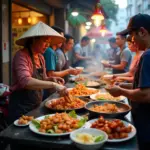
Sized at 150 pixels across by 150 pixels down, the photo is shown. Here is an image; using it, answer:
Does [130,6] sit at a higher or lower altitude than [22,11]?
higher

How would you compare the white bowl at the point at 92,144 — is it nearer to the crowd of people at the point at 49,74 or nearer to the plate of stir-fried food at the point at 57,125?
the plate of stir-fried food at the point at 57,125

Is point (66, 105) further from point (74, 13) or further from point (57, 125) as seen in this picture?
point (74, 13)

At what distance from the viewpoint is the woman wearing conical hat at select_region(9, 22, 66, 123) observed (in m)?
3.05

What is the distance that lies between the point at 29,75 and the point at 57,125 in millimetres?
1017

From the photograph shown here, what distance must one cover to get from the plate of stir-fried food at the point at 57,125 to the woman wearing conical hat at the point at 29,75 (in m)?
0.67

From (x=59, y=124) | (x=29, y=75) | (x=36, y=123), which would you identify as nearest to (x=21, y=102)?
(x=29, y=75)

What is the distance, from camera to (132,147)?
2.03 metres

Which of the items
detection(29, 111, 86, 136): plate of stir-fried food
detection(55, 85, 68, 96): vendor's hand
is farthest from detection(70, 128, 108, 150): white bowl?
detection(55, 85, 68, 96): vendor's hand

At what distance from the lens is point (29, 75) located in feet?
10.1

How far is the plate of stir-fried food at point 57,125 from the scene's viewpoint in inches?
88.1

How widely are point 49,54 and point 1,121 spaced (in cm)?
153

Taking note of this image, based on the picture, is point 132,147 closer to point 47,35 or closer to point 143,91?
point 143,91

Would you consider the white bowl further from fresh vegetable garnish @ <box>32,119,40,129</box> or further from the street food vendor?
the street food vendor

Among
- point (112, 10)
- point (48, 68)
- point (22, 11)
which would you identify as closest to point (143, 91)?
point (48, 68)
